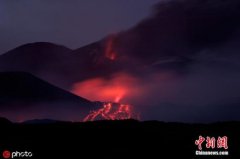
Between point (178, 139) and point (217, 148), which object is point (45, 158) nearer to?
point (217, 148)

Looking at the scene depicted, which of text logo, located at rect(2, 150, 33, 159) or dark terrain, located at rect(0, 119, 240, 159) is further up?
dark terrain, located at rect(0, 119, 240, 159)

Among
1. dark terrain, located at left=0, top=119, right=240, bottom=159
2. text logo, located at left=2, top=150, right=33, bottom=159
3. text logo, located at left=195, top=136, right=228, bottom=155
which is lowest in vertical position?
text logo, located at left=2, top=150, right=33, bottom=159

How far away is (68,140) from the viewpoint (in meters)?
76.0

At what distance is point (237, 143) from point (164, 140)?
15.1 metres

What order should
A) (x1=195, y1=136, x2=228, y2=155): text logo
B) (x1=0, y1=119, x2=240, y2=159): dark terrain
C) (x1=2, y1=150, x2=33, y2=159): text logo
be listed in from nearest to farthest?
(x1=2, y1=150, x2=33, y2=159): text logo, (x1=195, y1=136, x2=228, y2=155): text logo, (x1=0, y1=119, x2=240, y2=159): dark terrain

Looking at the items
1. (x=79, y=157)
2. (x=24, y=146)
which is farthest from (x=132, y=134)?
(x=24, y=146)

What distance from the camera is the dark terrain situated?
2762 inches

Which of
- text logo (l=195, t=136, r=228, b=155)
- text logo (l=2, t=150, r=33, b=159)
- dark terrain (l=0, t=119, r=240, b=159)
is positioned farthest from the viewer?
dark terrain (l=0, t=119, r=240, b=159)

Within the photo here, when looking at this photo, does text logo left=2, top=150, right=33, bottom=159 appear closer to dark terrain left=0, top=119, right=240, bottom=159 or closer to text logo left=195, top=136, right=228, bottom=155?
dark terrain left=0, top=119, right=240, bottom=159

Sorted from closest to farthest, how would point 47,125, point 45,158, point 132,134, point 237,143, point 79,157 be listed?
point 45,158 → point 79,157 → point 237,143 → point 47,125 → point 132,134

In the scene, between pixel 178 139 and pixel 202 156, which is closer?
pixel 202 156

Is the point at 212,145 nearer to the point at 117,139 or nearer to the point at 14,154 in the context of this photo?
the point at 14,154

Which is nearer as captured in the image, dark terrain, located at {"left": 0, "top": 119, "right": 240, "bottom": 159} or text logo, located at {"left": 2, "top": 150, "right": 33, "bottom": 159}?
text logo, located at {"left": 2, "top": 150, "right": 33, "bottom": 159}

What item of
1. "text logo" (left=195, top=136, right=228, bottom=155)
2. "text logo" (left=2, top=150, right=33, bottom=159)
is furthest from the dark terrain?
"text logo" (left=2, top=150, right=33, bottom=159)
